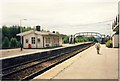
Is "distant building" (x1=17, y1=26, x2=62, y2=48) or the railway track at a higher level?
"distant building" (x1=17, y1=26, x2=62, y2=48)

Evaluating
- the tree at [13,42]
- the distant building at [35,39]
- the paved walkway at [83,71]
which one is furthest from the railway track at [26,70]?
the tree at [13,42]

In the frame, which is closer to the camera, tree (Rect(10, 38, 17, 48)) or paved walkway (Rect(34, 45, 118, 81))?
paved walkway (Rect(34, 45, 118, 81))

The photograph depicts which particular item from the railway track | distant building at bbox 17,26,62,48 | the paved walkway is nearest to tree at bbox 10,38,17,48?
distant building at bbox 17,26,62,48

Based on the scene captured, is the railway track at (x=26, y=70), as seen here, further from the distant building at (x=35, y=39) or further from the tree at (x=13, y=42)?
the tree at (x=13, y=42)

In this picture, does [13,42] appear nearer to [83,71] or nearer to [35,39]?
[35,39]

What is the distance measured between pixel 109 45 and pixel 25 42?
51.7 ft

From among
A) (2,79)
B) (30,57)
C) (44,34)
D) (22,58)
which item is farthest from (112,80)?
(44,34)

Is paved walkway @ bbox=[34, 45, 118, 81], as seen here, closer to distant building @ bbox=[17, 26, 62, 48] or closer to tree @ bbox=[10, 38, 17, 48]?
distant building @ bbox=[17, 26, 62, 48]

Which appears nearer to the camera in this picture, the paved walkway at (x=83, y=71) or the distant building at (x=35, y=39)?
the paved walkway at (x=83, y=71)

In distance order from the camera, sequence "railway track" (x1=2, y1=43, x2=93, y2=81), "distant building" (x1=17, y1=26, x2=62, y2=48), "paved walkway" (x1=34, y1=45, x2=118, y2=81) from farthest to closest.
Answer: "distant building" (x1=17, y1=26, x2=62, y2=48)
"railway track" (x1=2, y1=43, x2=93, y2=81)
"paved walkway" (x1=34, y1=45, x2=118, y2=81)

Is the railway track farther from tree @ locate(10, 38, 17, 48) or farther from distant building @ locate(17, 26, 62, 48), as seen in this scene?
tree @ locate(10, 38, 17, 48)

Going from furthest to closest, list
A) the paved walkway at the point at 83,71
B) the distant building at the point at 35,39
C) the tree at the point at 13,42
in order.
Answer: the tree at the point at 13,42 → the distant building at the point at 35,39 → the paved walkway at the point at 83,71

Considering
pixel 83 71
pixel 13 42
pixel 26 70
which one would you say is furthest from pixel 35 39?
pixel 83 71

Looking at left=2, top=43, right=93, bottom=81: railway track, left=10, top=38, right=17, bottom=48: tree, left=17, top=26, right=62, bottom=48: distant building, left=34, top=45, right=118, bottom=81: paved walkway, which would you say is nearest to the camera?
left=34, top=45, right=118, bottom=81: paved walkway
